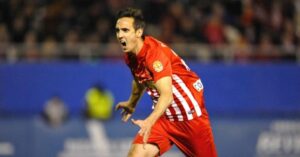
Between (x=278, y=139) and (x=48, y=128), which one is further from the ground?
(x=48, y=128)

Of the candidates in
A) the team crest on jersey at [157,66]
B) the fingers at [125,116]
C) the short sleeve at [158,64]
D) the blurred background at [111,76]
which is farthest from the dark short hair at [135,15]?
the blurred background at [111,76]

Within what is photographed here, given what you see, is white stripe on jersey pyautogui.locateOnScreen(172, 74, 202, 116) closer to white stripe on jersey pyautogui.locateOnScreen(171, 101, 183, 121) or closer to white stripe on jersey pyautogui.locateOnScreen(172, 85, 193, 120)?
white stripe on jersey pyautogui.locateOnScreen(172, 85, 193, 120)

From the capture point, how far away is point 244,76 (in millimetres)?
15000

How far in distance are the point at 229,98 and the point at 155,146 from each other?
7310mm

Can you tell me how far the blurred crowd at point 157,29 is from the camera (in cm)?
1396

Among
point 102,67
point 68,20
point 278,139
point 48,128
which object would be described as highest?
point 68,20

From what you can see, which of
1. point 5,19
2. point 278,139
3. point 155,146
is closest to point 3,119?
point 5,19

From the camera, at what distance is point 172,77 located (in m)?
7.85

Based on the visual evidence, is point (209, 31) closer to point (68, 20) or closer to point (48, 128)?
point (68, 20)

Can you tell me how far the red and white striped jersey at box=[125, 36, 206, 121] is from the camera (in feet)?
24.4

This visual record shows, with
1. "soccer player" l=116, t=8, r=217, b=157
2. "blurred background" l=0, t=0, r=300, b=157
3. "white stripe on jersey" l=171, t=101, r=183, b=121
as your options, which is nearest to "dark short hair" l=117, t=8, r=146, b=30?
"soccer player" l=116, t=8, r=217, b=157

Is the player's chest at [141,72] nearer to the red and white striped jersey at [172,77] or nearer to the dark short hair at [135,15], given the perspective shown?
the red and white striped jersey at [172,77]

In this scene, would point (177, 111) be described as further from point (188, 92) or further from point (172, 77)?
point (172, 77)

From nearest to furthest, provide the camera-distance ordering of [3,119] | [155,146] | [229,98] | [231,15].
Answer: [155,146] → [3,119] → [229,98] → [231,15]
